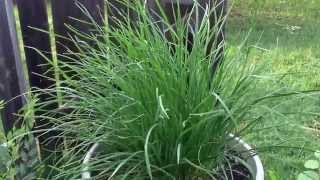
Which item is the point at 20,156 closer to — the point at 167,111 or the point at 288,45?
the point at 167,111

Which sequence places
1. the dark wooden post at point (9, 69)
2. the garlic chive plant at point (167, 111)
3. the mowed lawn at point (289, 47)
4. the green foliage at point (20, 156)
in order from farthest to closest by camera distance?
the mowed lawn at point (289, 47) < the dark wooden post at point (9, 69) < the green foliage at point (20, 156) < the garlic chive plant at point (167, 111)

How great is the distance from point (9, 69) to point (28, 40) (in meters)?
0.13

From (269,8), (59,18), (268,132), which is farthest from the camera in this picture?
(269,8)

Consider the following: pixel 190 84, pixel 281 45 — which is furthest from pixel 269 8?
pixel 190 84

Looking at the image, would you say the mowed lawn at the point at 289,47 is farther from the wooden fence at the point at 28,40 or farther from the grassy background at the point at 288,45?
the wooden fence at the point at 28,40

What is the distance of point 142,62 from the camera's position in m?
1.34

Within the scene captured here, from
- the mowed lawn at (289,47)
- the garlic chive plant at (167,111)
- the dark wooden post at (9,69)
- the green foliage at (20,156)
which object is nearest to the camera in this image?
the garlic chive plant at (167,111)

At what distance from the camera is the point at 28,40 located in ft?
5.80

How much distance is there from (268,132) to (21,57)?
96 cm

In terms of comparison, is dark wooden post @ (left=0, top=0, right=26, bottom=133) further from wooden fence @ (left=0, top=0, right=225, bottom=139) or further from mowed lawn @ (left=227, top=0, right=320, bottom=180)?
mowed lawn @ (left=227, top=0, right=320, bottom=180)

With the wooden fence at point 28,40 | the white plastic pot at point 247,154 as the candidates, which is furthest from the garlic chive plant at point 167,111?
the wooden fence at point 28,40

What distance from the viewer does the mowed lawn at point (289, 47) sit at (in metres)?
2.02

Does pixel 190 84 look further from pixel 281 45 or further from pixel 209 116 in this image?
pixel 281 45

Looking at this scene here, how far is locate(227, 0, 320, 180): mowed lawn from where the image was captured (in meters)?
2.02
